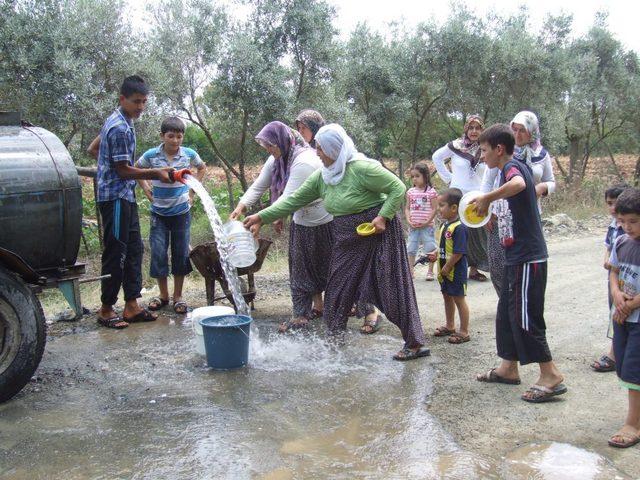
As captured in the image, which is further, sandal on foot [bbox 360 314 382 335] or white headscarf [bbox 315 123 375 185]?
sandal on foot [bbox 360 314 382 335]

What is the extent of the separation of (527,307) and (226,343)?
6.93 ft

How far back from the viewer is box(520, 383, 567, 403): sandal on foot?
12.3 feet

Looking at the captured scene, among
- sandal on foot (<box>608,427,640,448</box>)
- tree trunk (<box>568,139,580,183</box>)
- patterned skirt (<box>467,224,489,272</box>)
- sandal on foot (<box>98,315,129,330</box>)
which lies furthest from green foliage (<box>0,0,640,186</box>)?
sandal on foot (<box>608,427,640,448</box>)

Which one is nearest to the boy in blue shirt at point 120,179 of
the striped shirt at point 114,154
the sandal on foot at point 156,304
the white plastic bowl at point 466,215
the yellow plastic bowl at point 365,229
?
the striped shirt at point 114,154

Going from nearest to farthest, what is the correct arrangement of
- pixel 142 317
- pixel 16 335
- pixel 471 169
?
pixel 16 335, pixel 142 317, pixel 471 169

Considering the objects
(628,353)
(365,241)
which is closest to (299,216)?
(365,241)

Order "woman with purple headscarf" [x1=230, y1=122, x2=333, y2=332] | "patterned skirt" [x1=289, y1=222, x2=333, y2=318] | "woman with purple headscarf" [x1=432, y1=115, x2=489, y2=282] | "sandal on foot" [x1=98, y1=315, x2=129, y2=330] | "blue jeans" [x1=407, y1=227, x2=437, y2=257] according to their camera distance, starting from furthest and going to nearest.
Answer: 1. "blue jeans" [x1=407, y1=227, x2=437, y2=257]
2. "woman with purple headscarf" [x1=432, y1=115, x2=489, y2=282]
3. "sandal on foot" [x1=98, y1=315, x2=129, y2=330]
4. "patterned skirt" [x1=289, y1=222, x2=333, y2=318]
5. "woman with purple headscarf" [x1=230, y1=122, x2=333, y2=332]

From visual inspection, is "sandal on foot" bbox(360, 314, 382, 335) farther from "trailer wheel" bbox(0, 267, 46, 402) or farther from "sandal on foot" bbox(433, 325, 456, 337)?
"trailer wheel" bbox(0, 267, 46, 402)

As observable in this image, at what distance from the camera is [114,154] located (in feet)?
17.0

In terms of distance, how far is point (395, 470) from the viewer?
2992 mm

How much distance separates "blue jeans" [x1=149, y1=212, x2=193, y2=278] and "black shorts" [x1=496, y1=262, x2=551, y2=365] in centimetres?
340

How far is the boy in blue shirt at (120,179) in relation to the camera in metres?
5.18

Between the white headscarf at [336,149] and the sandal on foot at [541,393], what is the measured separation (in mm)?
1984

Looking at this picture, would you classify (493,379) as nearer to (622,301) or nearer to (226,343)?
(622,301)
